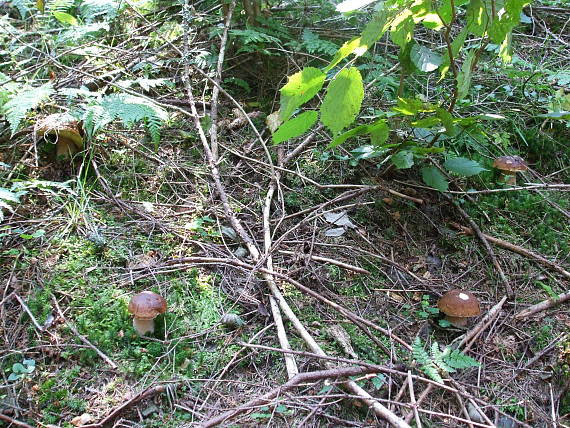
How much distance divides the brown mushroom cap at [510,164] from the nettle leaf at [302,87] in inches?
114

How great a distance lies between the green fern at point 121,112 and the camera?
319cm

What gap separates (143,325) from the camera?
261cm

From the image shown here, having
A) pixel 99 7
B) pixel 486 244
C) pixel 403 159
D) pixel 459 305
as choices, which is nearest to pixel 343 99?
pixel 459 305

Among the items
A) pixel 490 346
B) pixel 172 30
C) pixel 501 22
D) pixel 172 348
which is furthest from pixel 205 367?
pixel 172 30

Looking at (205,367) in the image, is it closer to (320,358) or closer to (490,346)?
Result: (320,358)

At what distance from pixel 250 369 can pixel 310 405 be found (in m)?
0.44

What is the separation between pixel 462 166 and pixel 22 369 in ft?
10.3

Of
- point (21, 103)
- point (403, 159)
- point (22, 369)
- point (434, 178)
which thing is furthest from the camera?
point (434, 178)

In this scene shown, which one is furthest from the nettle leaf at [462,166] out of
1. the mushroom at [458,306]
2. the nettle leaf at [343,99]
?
the nettle leaf at [343,99]

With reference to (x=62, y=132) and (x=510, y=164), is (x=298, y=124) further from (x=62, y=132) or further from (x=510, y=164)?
(x=510, y=164)

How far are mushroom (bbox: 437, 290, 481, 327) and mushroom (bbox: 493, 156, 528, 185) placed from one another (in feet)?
4.96

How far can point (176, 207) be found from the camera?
11.3ft

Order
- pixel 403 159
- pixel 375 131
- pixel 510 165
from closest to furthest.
A: pixel 375 131 → pixel 403 159 → pixel 510 165

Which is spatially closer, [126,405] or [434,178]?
[126,405]
